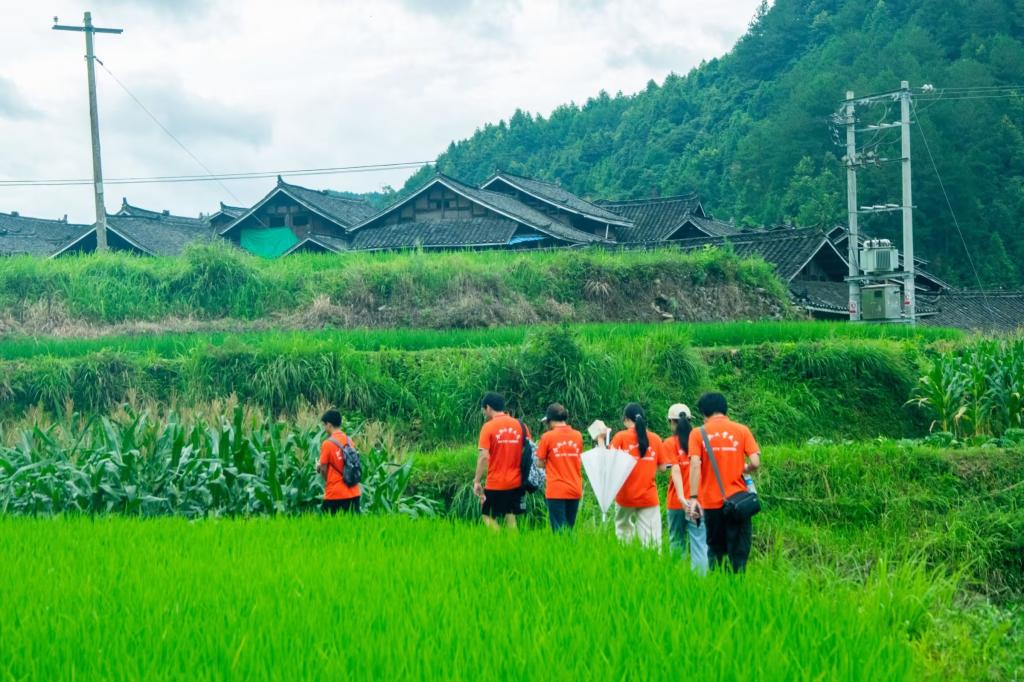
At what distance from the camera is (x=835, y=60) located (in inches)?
2315

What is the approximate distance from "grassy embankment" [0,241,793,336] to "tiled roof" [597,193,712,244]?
56.1 ft

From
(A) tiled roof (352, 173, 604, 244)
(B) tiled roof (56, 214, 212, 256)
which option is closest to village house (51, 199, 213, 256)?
(B) tiled roof (56, 214, 212, 256)

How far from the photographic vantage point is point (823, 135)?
54969mm

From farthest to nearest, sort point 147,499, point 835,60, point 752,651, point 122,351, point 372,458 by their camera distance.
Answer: point 835,60
point 122,351
point 372,458
point 147,499
point 752,651

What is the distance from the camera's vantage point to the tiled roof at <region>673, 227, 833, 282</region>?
3172 cm

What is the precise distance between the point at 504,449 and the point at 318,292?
1353cm

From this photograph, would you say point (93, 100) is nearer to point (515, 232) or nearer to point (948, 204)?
point (515, 232)

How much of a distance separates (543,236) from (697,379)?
57.1 ft

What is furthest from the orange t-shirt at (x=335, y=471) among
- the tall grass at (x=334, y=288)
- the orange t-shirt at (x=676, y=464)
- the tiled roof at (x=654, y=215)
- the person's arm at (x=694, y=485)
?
the tiled roof at (x=654, y=215)

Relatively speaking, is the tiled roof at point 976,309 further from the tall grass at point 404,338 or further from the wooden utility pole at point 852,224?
the tall grass at point 404,338

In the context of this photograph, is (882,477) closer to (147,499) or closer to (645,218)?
(147,499)

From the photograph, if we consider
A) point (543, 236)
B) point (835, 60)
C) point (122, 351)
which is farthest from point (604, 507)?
point (835, 60)

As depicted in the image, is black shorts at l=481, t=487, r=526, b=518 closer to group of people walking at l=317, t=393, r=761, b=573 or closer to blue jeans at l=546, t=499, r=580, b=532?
group of people walking at l=317, t=393, r=761, b=573

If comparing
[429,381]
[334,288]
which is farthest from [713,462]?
A: [334,288]
